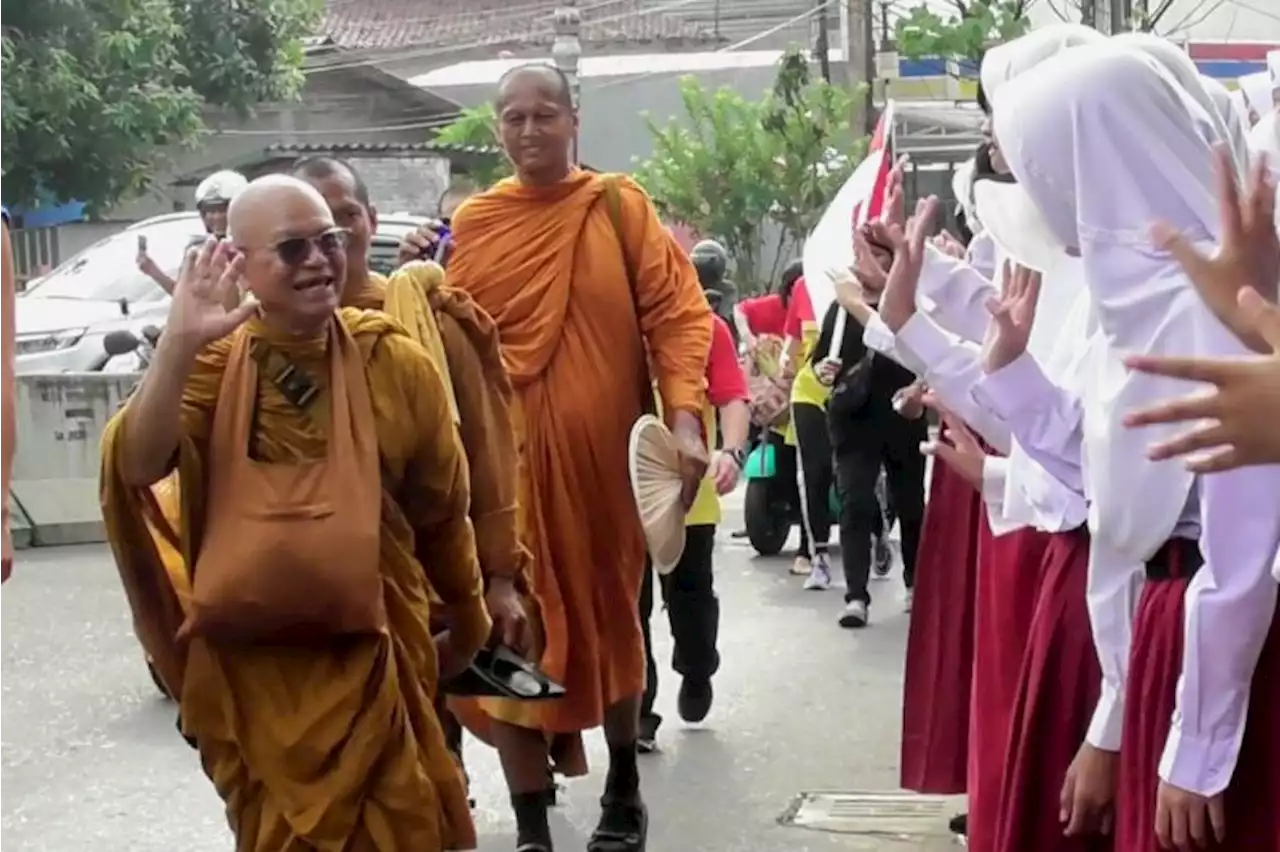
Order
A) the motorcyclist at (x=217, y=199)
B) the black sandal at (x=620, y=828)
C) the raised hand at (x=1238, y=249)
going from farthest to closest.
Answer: the motorcyclist at (x=217, y=199), the black sandal at (x=620, y=828), the raised hand at (x=1238, y=249)

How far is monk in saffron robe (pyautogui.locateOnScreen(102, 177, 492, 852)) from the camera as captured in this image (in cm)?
422

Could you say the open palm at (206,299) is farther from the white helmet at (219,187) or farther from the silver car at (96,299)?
the silver car at (96,299)

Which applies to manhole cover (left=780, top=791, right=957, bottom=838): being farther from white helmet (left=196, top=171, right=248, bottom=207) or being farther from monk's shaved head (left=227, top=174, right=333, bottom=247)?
monk's shaved head (left=227, top=174, right=333, bottom=247)

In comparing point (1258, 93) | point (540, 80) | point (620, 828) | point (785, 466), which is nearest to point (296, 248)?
point (540, 80)

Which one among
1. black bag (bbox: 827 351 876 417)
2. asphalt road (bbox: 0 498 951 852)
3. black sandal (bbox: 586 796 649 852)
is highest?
black bag (bbox: 827 351 876 417)

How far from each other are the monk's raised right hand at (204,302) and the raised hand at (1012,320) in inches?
51.9

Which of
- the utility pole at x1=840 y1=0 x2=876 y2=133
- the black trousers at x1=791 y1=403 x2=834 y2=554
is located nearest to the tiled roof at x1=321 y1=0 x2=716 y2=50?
the utility pole at x1=840 y1=0 x2=876 y2=133

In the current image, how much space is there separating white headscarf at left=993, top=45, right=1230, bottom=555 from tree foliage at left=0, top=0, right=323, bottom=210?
21.5 metres

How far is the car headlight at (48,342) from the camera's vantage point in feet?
51.9

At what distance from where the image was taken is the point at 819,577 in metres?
11.7

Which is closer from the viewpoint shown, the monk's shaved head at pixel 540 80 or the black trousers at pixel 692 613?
the monk's shaved head at pixel 540 80

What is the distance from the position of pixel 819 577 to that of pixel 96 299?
7.17 metres

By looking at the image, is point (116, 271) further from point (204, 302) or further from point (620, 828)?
point (204, 302)

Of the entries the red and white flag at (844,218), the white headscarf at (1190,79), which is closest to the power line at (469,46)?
the red and white flag at (844,218)
